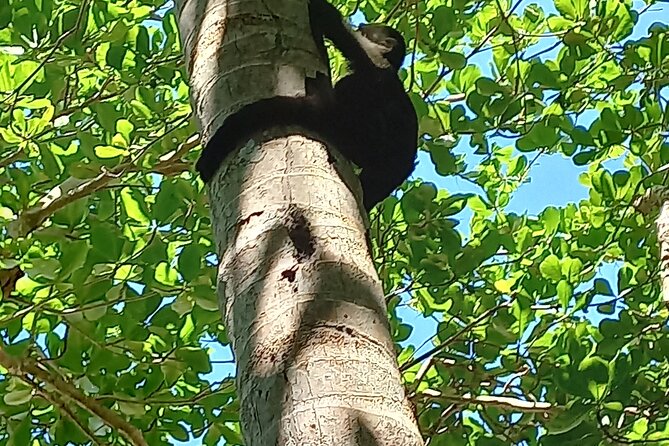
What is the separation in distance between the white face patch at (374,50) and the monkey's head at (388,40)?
1.1 inches

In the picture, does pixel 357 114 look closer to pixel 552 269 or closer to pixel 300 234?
pixel 300 234

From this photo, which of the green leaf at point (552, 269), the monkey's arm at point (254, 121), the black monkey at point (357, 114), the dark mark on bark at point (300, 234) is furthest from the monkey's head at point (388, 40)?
the dark mark on bark at point (300, 234)

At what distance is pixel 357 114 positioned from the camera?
189 cm

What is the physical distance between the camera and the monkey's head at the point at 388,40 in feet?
9.18

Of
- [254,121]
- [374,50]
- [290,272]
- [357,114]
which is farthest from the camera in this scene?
[374,50]

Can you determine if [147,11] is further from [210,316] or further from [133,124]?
[210,316]

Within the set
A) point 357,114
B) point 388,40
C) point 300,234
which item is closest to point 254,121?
point 300,234

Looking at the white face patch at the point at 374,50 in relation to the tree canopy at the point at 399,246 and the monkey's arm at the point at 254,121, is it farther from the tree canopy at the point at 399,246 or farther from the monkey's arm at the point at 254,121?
the monkey's arm at the point at 254,121

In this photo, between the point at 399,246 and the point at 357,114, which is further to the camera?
the point at 399,246

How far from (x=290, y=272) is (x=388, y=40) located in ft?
6.05

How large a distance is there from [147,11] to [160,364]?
126 cm

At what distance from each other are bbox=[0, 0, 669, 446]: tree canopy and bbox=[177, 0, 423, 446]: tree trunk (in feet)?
3.19

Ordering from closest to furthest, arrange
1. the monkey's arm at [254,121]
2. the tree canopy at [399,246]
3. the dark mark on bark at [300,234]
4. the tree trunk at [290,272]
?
the tree trunk at [290,272] → the dark mark on bark at [300,234] → the monkey's arm at [254,121] → the tree canopy at [399,246]

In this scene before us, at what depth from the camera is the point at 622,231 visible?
2.95 meters
